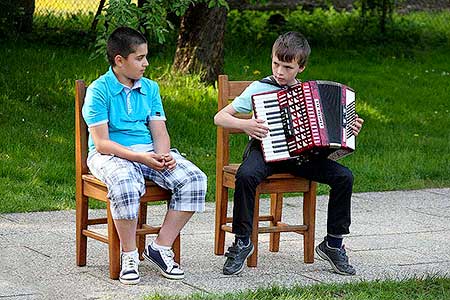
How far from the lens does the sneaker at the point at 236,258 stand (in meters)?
Result: 6.24

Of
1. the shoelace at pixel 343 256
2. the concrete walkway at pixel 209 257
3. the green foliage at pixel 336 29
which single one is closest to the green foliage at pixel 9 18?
the green foliage at pixel 336 29

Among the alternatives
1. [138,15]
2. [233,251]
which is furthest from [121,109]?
[138,15]

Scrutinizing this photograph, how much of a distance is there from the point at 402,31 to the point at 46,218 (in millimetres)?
10396

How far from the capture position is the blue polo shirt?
239 inches

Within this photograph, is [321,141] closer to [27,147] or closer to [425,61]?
A: [27,147]

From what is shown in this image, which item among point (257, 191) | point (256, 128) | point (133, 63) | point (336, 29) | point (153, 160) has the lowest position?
point (336, 29)

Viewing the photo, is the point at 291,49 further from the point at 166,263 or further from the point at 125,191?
the point at 166,263

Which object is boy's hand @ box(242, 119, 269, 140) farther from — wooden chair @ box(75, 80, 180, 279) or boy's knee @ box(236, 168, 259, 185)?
wooden chair @ box(75, 80, 180, 279)

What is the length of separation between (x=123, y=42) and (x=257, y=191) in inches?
44.4

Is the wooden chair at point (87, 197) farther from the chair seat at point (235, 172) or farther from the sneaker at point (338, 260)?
the sneaker at point (338, 260)

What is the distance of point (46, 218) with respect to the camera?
7613mm

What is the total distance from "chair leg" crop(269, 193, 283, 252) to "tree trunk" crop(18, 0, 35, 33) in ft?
24.8

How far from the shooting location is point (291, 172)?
6.43 metres

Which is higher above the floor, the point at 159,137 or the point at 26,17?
the point at 159,137
